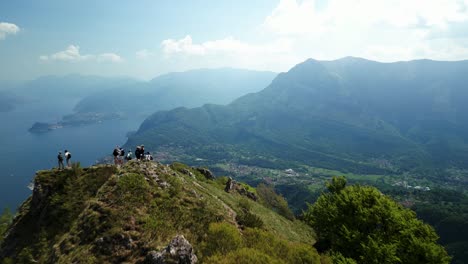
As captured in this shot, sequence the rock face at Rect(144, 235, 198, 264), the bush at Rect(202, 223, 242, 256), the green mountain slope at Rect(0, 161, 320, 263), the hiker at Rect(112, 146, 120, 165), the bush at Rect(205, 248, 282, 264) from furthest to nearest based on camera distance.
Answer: the hiker at Rect(112, 146, 120, 165) < the green mountain slope at Rect(0, 161, 320, 263) < the bush at Rect(202, 223, 242, 256) < the rock face at Rect(144, 235, 198, 264) < the bush at Rect(205, 248, 282, 264)

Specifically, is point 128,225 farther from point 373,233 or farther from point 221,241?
point 373,233

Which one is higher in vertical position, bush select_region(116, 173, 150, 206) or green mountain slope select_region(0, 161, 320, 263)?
bush select_region(116, 173, 150, 206)

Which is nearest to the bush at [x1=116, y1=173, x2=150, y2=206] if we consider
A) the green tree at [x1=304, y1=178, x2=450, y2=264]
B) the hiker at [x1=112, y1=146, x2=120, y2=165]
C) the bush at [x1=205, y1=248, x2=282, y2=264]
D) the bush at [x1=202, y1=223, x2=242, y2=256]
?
the bush at [x1=202, y1=223, x2=242, y2=256]

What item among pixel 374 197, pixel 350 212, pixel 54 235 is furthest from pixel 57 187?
pixel 374 197

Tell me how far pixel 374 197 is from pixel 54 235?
40778mm

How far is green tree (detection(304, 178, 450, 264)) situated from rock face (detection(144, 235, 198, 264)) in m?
17.3

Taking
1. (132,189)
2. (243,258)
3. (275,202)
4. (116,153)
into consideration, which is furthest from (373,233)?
(275,202)

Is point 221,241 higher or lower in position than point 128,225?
lower

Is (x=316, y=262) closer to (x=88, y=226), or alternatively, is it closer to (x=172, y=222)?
(x=172, y=222)

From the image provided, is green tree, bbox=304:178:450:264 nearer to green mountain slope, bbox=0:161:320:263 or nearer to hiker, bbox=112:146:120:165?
green mountain slope, bbox=0:161:320:263

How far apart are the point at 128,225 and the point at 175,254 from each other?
22.5 ft

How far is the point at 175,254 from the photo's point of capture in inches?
785

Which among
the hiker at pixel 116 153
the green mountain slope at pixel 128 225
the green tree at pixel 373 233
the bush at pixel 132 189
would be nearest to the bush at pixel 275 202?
the green tree at pixel 373 233

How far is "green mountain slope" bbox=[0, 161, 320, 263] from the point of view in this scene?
22.0 m
